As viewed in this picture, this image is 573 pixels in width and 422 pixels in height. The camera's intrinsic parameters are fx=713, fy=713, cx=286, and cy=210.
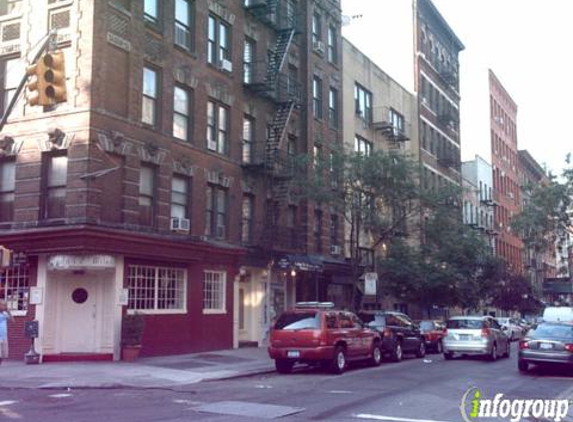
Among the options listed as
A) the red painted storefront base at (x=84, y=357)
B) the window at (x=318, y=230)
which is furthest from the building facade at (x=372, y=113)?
the red painted storefront base at (x=84, y=357)

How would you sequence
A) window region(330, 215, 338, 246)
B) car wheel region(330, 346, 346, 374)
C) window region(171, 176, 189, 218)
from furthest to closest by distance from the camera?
window region(330, 215, 338, 246) < window region(171, 176, 189, 218) < car wheel region(330, 346, 346, 374)

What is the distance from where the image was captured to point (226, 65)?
2695cm

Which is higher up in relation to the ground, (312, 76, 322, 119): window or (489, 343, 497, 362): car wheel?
(312, 76, 322, 119): window

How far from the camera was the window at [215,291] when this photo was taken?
83.1 feet

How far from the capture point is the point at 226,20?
89.1 feet

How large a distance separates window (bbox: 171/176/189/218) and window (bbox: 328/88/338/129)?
40.9 ft

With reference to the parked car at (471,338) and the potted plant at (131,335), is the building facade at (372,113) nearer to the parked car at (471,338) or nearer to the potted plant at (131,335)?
the parked car at (471,338)

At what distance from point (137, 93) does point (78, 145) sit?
9.61ft

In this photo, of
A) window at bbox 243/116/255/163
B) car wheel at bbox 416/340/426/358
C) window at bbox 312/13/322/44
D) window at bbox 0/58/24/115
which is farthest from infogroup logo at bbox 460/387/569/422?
window at bbox 312/13/322/44

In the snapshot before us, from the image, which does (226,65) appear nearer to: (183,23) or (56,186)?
(183,23)

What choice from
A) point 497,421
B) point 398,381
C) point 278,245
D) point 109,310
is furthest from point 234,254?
point 497,421

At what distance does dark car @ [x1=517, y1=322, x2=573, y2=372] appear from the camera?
18.9 meters

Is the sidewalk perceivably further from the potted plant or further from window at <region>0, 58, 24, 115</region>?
window at <region>0, 58, 24, 115</region>

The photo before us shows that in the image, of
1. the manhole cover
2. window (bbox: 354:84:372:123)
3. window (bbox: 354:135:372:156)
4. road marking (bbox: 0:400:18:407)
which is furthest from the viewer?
window (bbox: 354:84:372:123)
